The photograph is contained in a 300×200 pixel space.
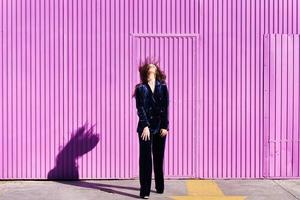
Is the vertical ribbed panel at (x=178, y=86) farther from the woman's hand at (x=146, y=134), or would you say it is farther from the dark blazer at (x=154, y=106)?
the woman's hand at (x=146, y=134)

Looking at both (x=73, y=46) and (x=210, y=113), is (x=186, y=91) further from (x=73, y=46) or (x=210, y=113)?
(x=73, y=46)

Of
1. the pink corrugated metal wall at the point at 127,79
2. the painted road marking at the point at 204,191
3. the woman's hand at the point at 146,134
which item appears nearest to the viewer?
the woman's hand at the point at 146,134

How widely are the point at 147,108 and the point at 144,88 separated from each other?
273 millimetres

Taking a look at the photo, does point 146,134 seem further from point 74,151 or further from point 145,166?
point 74,151

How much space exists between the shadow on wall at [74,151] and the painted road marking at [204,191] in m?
→ 1.67

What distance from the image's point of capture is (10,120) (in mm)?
9258

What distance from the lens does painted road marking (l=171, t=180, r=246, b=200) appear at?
797 centimetres

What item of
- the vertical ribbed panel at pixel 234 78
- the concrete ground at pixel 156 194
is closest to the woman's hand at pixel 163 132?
the concrete ground at pixel 156 194

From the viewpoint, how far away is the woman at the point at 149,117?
7.75 metres

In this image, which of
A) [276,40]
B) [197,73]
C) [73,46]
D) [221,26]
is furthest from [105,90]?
[276,40]

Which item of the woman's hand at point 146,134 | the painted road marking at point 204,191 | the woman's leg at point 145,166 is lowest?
the painted road marking at point 204,191

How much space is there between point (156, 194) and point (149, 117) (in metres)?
1.12

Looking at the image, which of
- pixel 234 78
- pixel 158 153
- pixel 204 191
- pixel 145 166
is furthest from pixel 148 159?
pixel 234 78

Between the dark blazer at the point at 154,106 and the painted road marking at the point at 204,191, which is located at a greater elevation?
the dark blazer at the point at 154,106
